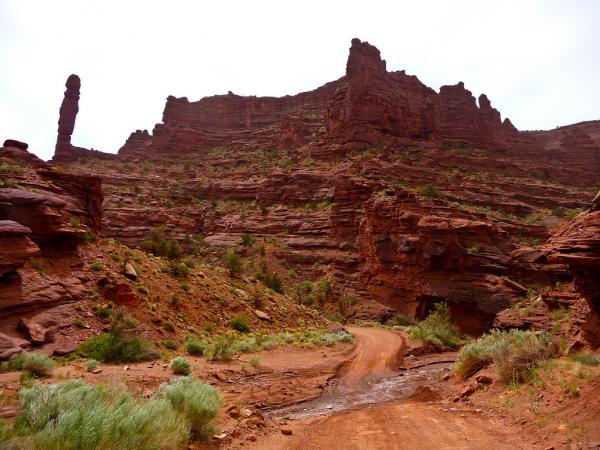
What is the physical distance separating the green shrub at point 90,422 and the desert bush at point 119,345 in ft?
23.7

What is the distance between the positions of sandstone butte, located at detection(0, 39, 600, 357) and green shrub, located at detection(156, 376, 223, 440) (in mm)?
6717

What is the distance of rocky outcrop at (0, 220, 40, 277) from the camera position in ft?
41.9

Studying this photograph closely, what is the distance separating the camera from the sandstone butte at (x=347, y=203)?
15391mm

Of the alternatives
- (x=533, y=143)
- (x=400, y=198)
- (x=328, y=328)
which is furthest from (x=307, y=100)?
(x=328, y=328)

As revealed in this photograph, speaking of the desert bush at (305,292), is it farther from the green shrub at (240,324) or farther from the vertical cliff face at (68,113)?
the vertical cliff face at (68,113)

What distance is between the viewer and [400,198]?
138ft

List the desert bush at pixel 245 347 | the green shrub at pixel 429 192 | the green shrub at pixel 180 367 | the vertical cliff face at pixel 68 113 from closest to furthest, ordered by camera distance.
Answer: the green shrub at pixel 180 367, the desert bush at pixel 245 347, the green shrub at pixel 429 192, the vertical cliff face at pixel 68 113

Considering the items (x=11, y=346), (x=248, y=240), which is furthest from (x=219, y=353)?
(x=248, y=240)

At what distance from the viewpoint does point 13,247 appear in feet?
43.0

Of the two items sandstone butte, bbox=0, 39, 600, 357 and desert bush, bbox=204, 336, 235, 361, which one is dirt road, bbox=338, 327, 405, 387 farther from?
sandstone butte, bbox=0, 39, 600, 357

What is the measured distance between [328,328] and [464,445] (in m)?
21.7

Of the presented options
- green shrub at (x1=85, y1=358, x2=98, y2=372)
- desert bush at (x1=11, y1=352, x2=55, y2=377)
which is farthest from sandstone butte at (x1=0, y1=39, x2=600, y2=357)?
green shrub at (x1=85, y1=358, x2=98, y2=372)

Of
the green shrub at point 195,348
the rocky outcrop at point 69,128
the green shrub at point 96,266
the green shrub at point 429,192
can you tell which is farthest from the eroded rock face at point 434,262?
the rocky outcrop at point 69,128

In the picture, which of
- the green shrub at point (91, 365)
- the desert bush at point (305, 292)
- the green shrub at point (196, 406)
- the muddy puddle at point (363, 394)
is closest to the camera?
the green shrub at point (196, 406)
